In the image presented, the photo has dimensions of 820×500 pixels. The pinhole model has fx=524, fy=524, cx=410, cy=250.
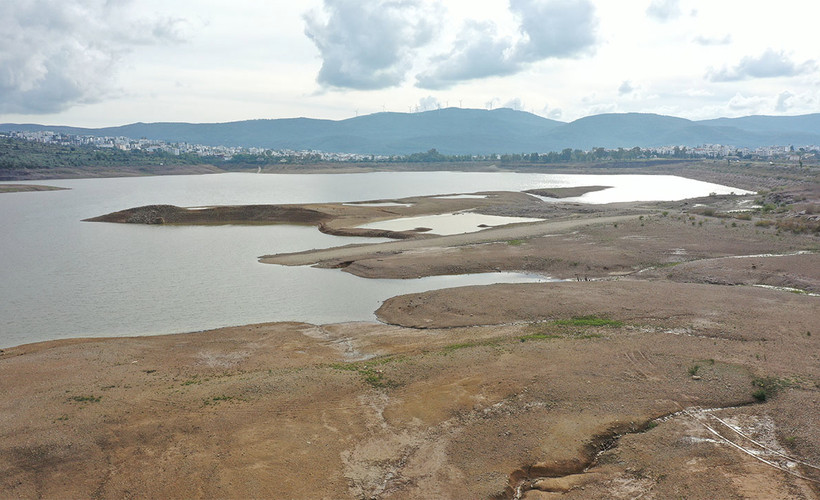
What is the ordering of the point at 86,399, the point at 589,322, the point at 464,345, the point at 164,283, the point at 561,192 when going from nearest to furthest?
the point at 86,399 < the point at 464,345 < the point at 589,322 < the point at 164,283 < the point at 561,192

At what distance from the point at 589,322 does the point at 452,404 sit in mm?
9732

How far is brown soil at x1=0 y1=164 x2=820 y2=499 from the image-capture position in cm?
1170

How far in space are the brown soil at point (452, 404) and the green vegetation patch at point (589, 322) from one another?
0.60 ft

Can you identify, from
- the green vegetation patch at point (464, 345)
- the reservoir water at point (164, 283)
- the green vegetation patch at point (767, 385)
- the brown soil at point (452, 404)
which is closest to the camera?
the brown soil at point (452, 404)

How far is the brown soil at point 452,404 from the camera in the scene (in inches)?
460

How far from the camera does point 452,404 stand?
1495 cm

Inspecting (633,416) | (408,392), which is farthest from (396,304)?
(633,416)

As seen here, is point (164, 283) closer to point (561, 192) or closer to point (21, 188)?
point (561, 192)

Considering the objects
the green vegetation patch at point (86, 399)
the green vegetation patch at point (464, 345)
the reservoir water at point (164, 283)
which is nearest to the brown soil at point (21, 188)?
the reservoir water at point (164, 283)

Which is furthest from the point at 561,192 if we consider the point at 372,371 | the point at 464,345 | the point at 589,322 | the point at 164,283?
the point at 372,371

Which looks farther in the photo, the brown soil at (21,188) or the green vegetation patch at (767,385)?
the brown soil at (21,188)

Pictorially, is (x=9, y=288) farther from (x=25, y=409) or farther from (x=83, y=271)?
(x=25, y=409)

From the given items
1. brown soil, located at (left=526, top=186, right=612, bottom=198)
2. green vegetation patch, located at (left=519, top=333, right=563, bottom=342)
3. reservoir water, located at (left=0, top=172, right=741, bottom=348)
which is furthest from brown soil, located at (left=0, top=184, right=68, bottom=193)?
green vegetation patch, located at (left=519, top=333, right=563, bottom=342)

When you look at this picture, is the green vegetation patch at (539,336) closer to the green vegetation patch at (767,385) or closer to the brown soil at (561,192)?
the green vegetation patch at (767,385)
